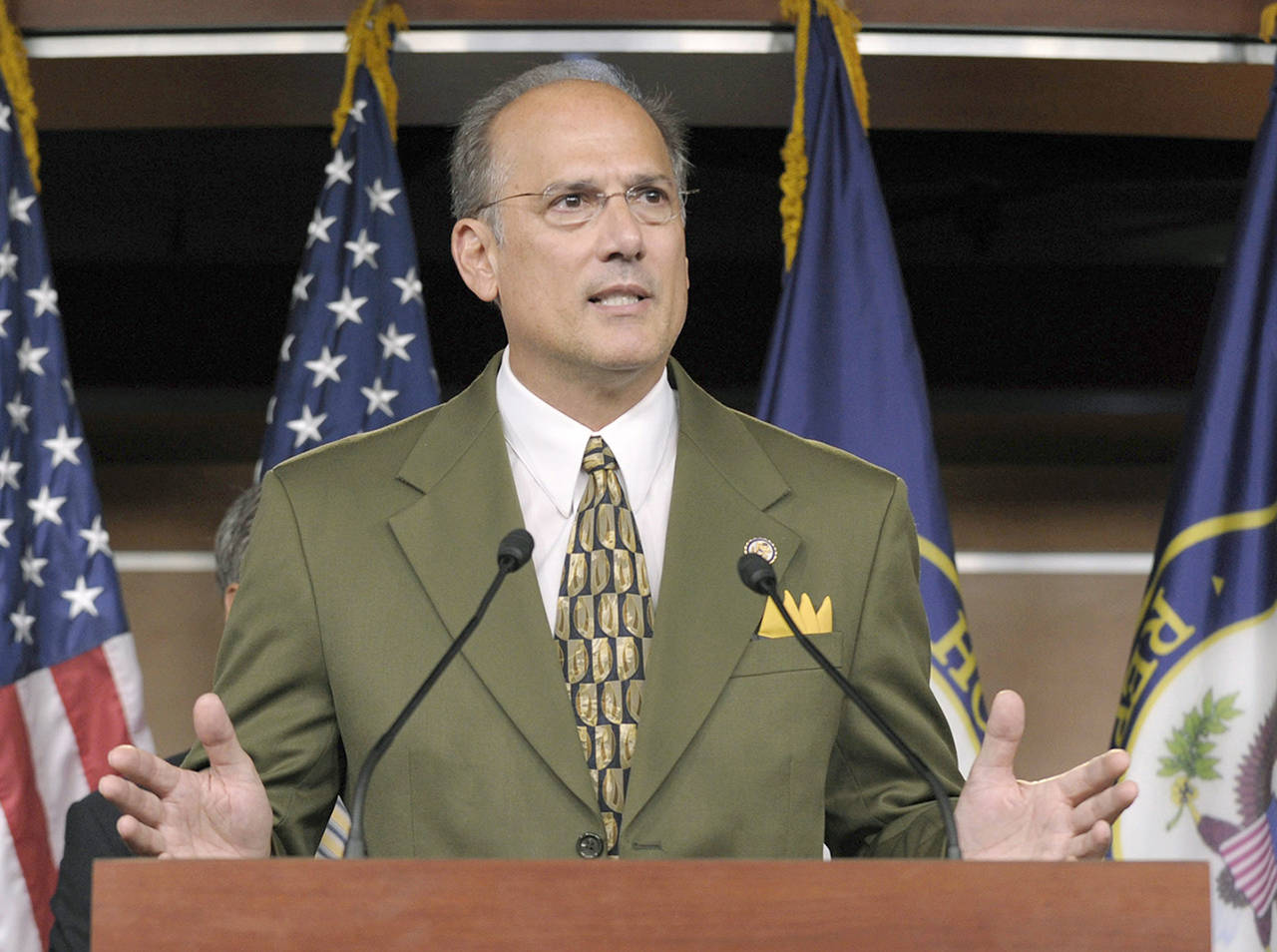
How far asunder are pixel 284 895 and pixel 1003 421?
Answer: 319 cm

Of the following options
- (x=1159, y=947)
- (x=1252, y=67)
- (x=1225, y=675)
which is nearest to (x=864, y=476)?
(x=1159, y=947)

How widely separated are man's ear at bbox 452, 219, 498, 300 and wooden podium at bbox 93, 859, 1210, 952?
112 cm

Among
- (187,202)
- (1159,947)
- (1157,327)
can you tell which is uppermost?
(187,202)

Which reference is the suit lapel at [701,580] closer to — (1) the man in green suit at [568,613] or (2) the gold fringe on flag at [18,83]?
(1) the man in green suit at [568,613]

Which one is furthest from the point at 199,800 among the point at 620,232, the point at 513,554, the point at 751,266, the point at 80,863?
the point at 751,266

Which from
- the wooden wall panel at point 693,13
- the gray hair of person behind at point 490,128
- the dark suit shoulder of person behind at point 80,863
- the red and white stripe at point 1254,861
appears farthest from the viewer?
the wooden wall panel at point 693,13

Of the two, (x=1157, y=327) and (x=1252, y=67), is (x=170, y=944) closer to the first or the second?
(x=1252, y=67)

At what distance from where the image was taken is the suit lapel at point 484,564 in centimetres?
161

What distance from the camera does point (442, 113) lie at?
Result: 370cm

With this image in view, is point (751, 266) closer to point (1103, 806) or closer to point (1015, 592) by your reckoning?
point (1015, 592)

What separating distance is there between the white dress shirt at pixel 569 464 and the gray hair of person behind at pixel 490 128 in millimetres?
302

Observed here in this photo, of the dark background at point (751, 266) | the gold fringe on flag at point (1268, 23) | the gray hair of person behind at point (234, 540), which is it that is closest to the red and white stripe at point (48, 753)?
the gray hair of person behind at point (234, 540)

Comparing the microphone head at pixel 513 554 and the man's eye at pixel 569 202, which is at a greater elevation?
the man's eye at pixel 569 202

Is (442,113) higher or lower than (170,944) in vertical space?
higher
